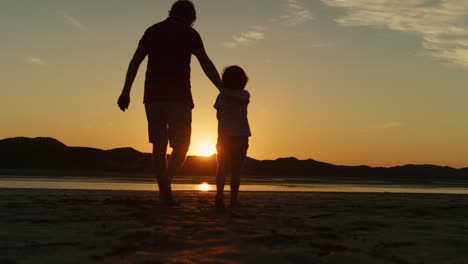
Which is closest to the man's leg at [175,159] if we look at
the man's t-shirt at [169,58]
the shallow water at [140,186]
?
the man's t-shirt at [169,58]

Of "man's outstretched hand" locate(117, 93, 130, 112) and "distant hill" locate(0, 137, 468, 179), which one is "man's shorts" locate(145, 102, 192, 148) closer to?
"man's outstretched hand" locate(117, 93, 130, 112)

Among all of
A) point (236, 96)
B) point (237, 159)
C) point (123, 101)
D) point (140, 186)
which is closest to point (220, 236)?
point (237, 159)

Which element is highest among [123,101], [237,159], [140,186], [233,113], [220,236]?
[123,101]

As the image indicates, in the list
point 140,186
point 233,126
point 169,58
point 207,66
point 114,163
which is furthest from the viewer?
point 114,163

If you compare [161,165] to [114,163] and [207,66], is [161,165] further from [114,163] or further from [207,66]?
[114,163]

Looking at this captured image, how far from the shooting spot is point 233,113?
681cm

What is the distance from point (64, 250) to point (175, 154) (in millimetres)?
3473

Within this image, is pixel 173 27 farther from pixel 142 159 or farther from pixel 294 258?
pixel 142 159

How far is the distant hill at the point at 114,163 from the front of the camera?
51062 mm

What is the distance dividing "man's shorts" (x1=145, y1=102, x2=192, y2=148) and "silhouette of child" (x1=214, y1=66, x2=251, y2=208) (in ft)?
1.44

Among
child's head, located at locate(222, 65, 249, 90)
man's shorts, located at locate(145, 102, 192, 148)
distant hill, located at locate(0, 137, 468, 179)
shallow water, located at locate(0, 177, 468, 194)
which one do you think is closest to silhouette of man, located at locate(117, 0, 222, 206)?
man's shorts, located at locate(145, 102, 192, 148)

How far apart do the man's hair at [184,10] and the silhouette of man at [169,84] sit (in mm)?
13

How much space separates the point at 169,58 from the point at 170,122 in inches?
33.7

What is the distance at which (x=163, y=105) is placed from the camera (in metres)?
6.76
